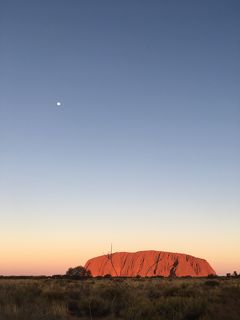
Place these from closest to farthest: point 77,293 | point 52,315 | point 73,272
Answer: point 52,315
point 77,293
point 73,272

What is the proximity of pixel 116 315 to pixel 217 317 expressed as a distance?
13.3ft

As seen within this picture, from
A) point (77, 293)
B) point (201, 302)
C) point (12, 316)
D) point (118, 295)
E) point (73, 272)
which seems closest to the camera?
point (12, 316)

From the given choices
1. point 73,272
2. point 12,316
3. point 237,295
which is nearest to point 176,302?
point 237,295

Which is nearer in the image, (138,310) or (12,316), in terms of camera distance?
(12,316)

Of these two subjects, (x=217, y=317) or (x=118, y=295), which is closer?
(x=217, y=317)

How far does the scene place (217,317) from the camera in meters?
20.1

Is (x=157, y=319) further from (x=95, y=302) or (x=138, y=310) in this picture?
(x=95, y=302)

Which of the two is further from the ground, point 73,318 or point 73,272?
point 73,272

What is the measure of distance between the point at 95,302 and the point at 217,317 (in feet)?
18.2

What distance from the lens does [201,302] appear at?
22062 millimetres

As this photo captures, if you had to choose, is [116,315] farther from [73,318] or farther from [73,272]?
[73,272]

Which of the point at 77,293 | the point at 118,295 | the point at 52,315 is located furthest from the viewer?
the point at 77,293


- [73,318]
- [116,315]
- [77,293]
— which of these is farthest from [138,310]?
[77,293]

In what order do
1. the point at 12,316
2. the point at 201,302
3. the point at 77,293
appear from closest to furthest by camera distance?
the point at 12,316, the point at 201,302, the point at 77,293
